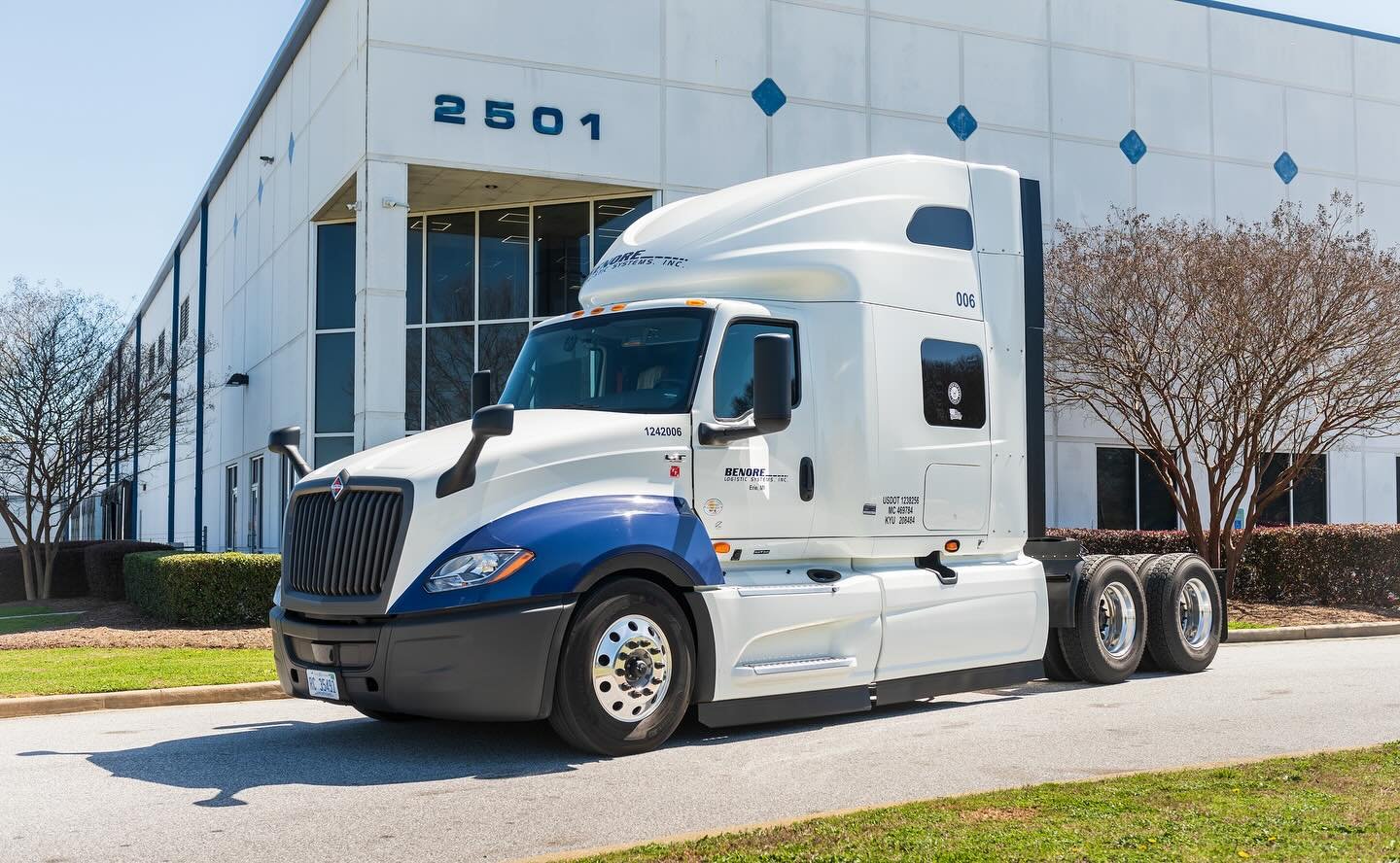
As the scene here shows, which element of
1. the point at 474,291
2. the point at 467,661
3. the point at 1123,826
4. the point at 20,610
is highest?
the point at 474,291

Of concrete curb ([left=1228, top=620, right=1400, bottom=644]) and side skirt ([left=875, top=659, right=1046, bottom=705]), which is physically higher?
side skirt ([left=875, top=659, right=1046, bottom=705])

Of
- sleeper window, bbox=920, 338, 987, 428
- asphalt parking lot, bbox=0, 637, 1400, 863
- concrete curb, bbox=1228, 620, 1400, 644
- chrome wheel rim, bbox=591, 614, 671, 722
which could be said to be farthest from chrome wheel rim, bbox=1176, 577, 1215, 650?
chrome wheel rim, bbox=591, 614, 671, 722

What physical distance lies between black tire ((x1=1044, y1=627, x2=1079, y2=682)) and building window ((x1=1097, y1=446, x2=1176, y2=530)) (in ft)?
45.6

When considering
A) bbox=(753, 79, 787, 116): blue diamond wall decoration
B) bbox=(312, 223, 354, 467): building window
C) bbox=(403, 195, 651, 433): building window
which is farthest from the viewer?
bbox=(312, 223, 354, 467): building window

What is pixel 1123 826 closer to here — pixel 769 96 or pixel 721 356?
pixel 721 356

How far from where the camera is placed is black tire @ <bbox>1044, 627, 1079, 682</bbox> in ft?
36.7

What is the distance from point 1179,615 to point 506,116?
12.3 m

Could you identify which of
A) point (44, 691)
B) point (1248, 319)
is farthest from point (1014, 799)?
point (1248, 319)

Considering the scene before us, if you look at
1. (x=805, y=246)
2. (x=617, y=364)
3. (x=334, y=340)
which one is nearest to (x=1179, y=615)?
(x=805, y=246)

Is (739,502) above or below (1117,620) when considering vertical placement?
above

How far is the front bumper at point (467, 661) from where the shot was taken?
291 inches

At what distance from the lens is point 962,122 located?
23094mm

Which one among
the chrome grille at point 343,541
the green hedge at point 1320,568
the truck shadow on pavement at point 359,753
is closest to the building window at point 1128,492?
the green hedge at point 1320,568

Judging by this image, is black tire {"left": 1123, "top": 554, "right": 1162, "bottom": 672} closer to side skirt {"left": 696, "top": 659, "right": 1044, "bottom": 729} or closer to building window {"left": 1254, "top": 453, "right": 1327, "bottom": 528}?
side skirt {"left": 696, "top": 659, "right": 1044, "bottom": 729}
